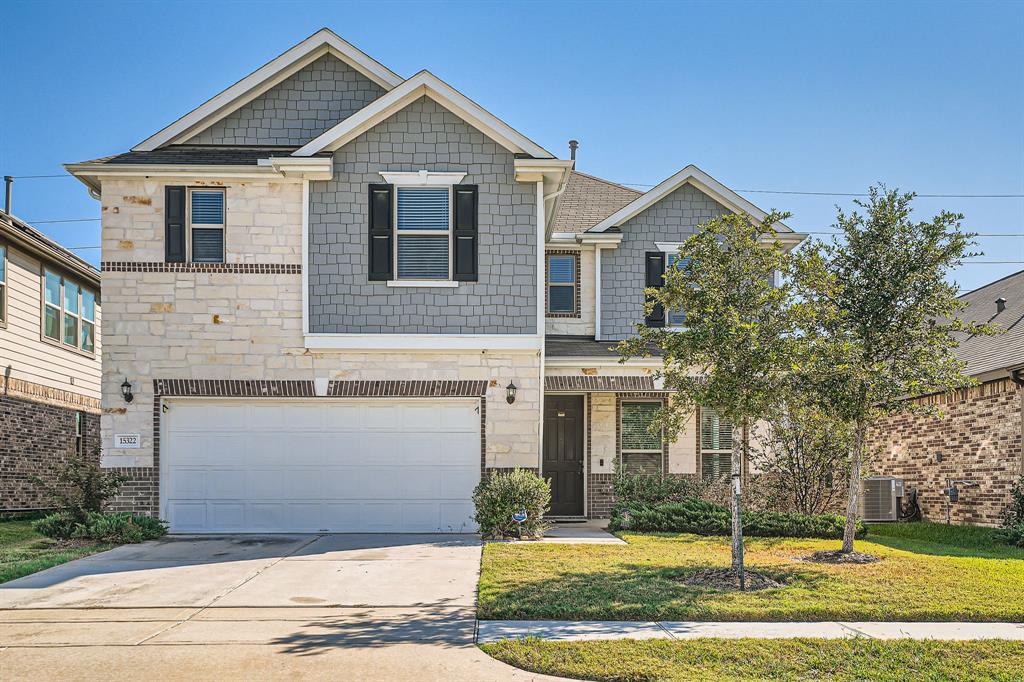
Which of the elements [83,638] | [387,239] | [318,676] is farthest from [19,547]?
[318,676]

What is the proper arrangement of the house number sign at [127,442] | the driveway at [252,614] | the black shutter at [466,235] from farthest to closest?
the black shutter at [466,235] < the house number sign at [127,442] < the driveway at [252,614]

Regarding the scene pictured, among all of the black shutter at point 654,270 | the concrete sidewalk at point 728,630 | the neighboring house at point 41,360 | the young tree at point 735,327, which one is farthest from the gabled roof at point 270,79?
the concrete sidewalk at point 728,630

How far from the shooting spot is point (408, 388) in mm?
14875

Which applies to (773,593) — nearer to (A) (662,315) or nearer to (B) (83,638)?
(B) (83,638)

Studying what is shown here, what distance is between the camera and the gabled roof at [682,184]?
18.5 metres

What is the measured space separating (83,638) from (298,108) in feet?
35.9

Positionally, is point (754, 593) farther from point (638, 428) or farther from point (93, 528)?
point (93, 528)

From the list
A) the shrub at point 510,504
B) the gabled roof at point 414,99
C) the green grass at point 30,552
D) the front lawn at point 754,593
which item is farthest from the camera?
the gabled roof at point 414,99

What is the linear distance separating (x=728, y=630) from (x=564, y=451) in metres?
9.55

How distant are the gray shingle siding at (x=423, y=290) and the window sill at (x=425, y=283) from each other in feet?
0.27

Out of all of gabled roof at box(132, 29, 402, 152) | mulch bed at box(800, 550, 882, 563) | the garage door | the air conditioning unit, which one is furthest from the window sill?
the air conditioning unit

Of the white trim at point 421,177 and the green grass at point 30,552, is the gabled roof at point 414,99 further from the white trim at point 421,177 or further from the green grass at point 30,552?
the green grass at point 30,552

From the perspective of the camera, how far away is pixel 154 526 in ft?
46.3

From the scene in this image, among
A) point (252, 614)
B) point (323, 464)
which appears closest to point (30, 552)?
point (323, 464)
